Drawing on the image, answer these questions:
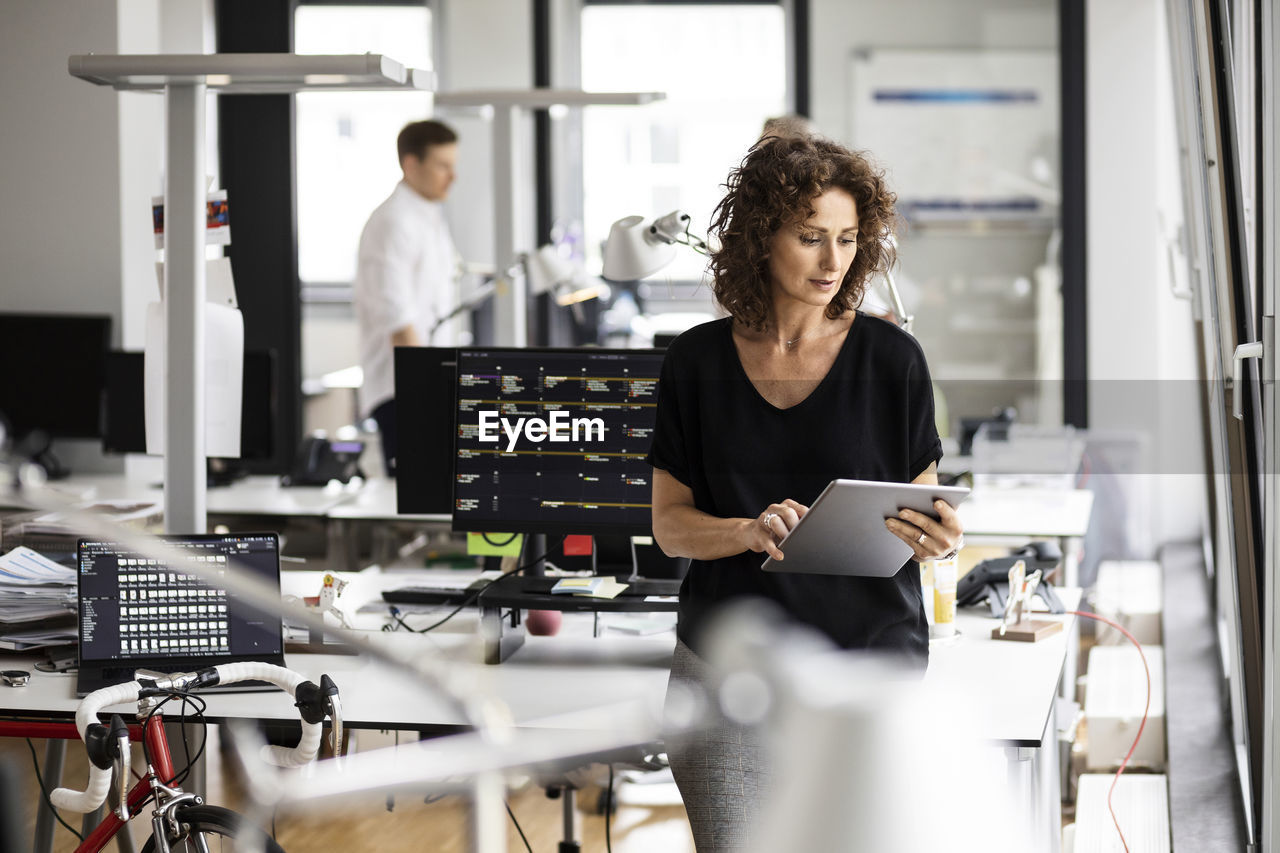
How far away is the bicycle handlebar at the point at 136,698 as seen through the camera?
1583 millimetres

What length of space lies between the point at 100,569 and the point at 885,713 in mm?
1849

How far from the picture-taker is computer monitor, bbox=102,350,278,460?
13.1 feet

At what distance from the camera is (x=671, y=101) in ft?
21.6

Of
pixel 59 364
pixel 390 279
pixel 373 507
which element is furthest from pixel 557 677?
pixel 59 364

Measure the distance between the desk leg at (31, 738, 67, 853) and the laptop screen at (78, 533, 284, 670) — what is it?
1.89 ft

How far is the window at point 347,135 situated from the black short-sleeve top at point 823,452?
5328 mm

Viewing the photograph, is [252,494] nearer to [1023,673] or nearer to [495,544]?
[495,544]

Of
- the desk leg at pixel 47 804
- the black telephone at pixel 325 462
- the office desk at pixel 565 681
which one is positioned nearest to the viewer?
the office desk at pixel 565 681

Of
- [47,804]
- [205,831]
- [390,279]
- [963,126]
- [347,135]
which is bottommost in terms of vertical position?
[47,804]

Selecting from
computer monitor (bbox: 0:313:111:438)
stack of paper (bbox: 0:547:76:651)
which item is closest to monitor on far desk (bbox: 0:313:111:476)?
computer monitor (bbox: 0:313:111:438)

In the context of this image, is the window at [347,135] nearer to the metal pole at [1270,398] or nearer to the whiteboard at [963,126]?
the whiteboard at [963,126]

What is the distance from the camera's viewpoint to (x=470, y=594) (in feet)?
8.52

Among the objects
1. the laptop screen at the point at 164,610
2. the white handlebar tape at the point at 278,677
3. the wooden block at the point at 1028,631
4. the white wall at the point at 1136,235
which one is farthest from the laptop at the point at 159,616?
the white wall at the point at 1136,235

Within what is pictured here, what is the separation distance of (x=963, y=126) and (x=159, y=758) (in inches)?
200
